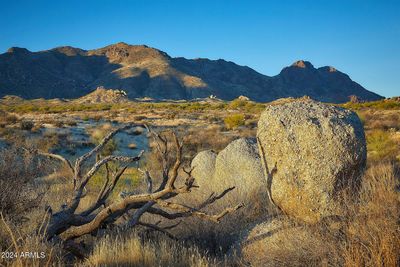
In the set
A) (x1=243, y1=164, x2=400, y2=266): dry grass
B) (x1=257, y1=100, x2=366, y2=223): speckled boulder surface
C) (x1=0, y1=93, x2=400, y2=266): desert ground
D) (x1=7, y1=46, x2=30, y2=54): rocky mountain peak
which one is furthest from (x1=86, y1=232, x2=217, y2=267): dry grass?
(x1=7, y1=46, x2=30, y2=54): rocky mountain peak

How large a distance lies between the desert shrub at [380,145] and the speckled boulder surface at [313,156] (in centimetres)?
846

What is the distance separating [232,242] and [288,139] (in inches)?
64.5

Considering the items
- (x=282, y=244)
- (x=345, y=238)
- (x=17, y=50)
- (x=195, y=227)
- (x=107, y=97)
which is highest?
(x=17, y=50)

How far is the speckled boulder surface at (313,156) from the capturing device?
4.91 meters

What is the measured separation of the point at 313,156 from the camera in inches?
196

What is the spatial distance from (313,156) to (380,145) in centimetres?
1180

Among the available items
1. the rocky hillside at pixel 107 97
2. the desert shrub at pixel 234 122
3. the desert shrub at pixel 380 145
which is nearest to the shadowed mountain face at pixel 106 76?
the rocky hillside at pixel 107 97

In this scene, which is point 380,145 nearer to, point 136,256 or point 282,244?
point 282,244

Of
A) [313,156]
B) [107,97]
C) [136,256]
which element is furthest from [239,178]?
[107,97]

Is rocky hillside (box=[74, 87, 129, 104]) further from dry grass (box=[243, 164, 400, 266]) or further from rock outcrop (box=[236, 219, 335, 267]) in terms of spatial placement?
dry grass (box=[243, 164, 400, 266])

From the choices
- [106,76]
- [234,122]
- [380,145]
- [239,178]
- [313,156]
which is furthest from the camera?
[106,76]

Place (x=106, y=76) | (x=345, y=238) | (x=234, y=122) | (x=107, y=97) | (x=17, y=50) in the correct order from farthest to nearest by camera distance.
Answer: (x=106, y=76) < (x=17, y=50) < (x=107, y=97) < (x=234, y=122) < (x=345, y=238)

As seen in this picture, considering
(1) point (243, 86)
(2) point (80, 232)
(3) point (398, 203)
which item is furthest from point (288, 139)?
(1) point (243, 86)

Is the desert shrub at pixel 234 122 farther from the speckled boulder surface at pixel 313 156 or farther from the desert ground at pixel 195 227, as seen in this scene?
the speckled boulder surface at pixel 313 156
